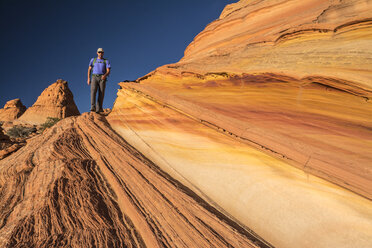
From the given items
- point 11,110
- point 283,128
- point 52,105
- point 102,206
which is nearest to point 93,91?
point 102,206

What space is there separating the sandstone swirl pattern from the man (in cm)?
336

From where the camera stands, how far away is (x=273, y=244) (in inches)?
93.2

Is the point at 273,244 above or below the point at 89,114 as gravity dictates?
below

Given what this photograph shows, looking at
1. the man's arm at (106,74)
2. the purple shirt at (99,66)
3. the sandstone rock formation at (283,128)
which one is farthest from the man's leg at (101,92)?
the sandstone rock formation at (283,128)

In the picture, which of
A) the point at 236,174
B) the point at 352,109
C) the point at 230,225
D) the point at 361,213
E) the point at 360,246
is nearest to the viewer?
the point at 360,246

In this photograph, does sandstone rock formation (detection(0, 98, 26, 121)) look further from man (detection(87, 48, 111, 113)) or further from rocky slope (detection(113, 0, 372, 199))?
A: rocky slope (detection(113, 0, 372, 199))

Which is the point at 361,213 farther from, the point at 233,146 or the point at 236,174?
the point at 233,146

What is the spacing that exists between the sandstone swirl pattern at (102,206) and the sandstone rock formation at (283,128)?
1.70 feet

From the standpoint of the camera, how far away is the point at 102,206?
9.28ft

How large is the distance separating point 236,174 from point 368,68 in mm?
→ 2831

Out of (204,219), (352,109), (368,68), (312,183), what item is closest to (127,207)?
(204,219)

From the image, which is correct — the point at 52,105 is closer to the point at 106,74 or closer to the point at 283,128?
the point at 106,74

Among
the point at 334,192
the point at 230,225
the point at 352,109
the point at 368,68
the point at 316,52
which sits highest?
the point at 316,52

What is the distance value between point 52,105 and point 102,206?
4515 centimetres
